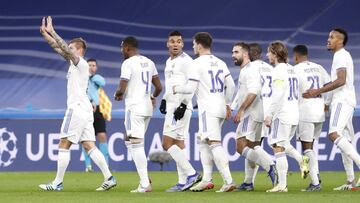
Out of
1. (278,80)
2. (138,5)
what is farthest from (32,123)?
(278,80)

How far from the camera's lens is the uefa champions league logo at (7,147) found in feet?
73.3

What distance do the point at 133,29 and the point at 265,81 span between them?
9369mm

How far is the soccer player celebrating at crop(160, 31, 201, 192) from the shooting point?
1570 centimetres

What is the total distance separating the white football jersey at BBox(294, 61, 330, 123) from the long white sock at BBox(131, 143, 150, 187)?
8.02ft

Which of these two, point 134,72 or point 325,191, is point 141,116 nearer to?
point 134,72

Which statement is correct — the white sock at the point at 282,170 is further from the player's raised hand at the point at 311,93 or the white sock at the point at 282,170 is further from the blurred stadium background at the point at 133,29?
the blurred stadium background at the point at 133,29

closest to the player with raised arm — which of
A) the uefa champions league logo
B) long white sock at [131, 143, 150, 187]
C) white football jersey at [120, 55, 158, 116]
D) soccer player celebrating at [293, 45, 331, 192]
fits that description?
soccer player celebrating at [293, 45, 331, 192]

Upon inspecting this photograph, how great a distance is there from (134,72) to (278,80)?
1888 millimetres

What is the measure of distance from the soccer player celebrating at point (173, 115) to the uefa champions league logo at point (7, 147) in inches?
279

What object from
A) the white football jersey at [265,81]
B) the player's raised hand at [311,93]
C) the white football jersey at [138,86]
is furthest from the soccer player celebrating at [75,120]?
the player's raised hand at [311,93]

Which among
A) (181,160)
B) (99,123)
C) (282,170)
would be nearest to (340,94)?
(282,170)

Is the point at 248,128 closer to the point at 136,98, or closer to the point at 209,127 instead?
the point at 209,127

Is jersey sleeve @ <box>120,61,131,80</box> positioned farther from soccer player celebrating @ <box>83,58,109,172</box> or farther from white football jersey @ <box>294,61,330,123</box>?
soccer player celebrating @ <box>83,58,109,172</box>

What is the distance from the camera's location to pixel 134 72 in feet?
51.3
